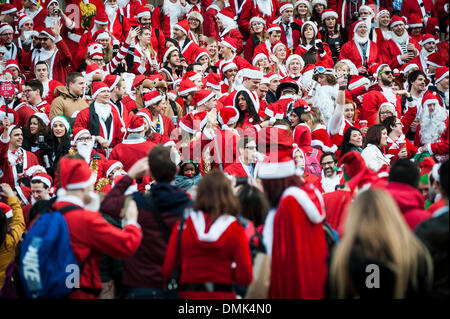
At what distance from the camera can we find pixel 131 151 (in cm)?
770

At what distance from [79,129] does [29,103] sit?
2.04 m

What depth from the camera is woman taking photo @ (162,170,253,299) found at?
4.08 metres

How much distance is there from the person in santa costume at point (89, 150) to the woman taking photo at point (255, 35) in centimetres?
597

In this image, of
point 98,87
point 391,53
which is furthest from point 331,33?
point 98,87

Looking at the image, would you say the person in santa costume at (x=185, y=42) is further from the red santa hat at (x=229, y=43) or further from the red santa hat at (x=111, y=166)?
the red santa hat at (x=111, y=166)

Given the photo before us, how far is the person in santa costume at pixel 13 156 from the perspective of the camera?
8.05 metres

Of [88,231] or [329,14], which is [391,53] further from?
[88,231]

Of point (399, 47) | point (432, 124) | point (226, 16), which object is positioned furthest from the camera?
point (226, 16)

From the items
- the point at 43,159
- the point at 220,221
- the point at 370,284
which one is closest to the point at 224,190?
the point at 220,221

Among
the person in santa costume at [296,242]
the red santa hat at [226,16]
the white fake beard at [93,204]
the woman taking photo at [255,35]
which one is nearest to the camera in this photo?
the person in santa costume at [296,242]

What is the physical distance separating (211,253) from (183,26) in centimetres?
966

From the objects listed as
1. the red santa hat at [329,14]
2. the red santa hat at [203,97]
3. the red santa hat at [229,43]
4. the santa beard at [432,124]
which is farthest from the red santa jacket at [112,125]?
the red santa hat at [329,14]

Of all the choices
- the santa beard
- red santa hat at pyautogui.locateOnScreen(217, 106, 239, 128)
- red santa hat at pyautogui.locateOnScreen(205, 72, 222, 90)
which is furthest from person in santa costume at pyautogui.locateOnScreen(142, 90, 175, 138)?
the santa beard

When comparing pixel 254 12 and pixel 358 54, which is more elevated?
pixel 254 12
